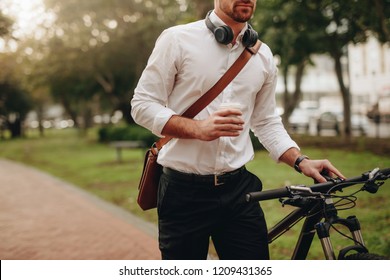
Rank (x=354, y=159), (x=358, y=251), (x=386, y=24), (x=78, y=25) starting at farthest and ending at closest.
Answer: (x=78, y=25), (x=354, y=159), (x=386, y=24), (x=358, y=251)

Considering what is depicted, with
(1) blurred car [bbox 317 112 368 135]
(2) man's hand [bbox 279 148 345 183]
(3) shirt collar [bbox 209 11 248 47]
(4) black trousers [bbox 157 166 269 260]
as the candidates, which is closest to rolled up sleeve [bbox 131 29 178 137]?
(3) shirt collar [bbox 209 11 248 47]

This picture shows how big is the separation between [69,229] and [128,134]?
57.9ft

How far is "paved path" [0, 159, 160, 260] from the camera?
19.0ft

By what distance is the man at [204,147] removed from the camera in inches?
91.7

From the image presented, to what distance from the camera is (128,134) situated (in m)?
24.6

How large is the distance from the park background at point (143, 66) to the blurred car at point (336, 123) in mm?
54

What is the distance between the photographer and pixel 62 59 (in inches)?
1080

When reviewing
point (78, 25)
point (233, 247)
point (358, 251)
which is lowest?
point (78, 25)

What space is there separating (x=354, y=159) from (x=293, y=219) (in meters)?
11.3

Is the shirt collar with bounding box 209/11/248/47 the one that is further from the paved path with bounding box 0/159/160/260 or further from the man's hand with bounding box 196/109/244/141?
the paved path with bounding box 0/159/160/260

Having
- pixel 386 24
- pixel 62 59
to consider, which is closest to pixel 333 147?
pixel 386 24

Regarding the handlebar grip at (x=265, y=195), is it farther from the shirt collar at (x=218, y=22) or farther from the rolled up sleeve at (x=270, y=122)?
the shirt collar at (x=218, y=22)
